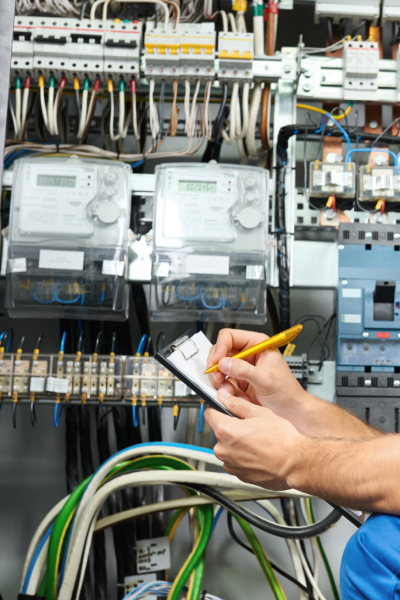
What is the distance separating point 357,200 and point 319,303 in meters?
0.47

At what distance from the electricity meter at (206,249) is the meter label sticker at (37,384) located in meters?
0.40

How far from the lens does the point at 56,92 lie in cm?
197

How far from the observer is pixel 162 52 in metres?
1.79

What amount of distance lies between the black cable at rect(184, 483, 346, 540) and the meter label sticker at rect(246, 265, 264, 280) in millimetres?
661

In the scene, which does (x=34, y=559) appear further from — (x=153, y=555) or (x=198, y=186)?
(x=198, y=186)

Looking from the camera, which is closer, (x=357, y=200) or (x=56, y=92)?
(x=357, y=200)

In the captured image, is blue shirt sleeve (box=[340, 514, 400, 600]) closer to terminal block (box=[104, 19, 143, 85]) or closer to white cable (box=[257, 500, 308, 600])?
white cable (box=[257, 500, 308, 600])

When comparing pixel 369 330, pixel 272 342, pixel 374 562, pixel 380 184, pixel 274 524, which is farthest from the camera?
pixel 380 184

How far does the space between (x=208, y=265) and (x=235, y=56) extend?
725 millimetres

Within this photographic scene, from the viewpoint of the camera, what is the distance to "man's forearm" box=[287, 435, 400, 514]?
74 cm

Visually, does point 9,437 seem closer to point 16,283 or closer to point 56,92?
point 16,283

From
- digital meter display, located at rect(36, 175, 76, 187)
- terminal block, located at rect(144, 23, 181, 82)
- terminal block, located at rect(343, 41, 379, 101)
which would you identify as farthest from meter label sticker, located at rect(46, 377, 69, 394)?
terminal block, located at rect(343, 41, 379, 101)

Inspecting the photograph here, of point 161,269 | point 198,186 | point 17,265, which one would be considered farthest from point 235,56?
point 17,265

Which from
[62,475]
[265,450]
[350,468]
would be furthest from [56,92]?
[350,468]
